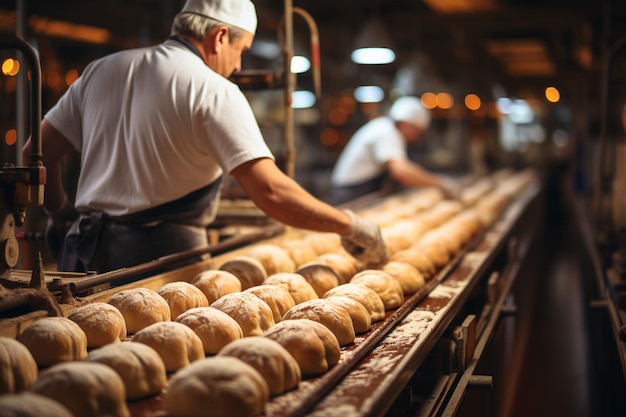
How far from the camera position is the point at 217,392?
1.34 m

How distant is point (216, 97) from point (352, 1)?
6.83 m

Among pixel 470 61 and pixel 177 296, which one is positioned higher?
pixel 470 61

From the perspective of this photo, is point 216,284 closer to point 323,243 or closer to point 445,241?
point 323,243

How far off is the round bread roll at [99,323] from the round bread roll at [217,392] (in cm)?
43

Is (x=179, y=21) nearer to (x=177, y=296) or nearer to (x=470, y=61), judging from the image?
(x=177, y=296)

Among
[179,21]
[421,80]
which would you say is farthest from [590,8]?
[179,21]

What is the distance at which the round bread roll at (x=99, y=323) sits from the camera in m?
1.78

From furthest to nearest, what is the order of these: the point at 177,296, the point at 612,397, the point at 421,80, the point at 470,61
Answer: the point at 470,61, the point at 421,80, the point at 612,397, the point at 177,296

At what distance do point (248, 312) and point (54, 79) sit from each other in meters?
7.21

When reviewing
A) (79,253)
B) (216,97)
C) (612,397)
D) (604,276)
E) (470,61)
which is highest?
(470,61)

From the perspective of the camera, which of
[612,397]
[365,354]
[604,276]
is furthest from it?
[604,276]

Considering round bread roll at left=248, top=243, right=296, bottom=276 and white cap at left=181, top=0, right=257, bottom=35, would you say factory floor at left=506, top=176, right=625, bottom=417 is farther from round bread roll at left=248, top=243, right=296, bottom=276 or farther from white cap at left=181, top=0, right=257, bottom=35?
white cap at left=181, top=0, right=257, bottom=35

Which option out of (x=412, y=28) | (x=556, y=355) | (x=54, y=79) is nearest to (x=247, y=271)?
(x=556, y=355)

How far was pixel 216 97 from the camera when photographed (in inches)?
95.7
